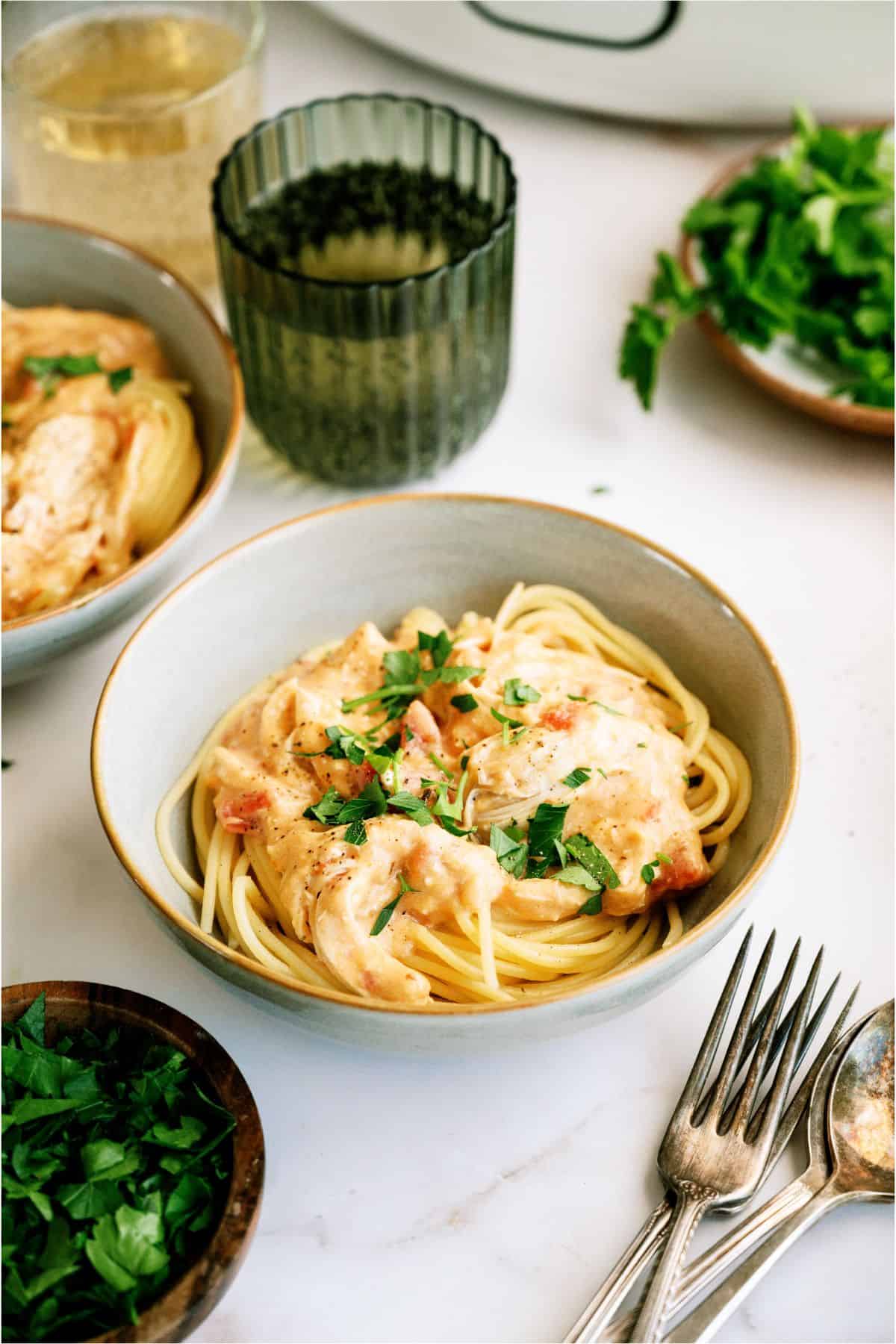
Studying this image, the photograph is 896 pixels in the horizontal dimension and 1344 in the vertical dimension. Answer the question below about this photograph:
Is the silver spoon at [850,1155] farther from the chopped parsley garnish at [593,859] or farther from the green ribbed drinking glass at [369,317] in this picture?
the green ribbed drinking glass at [369,317]

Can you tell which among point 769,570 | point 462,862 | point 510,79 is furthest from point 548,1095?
point 510,79

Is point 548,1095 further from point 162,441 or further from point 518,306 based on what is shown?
point 518,306

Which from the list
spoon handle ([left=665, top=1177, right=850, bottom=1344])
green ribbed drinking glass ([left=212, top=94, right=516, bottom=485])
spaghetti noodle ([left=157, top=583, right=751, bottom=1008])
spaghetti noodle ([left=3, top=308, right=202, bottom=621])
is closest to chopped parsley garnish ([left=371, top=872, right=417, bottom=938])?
spaghetti noodle ([left=157, top=583, right=751, bottom=1008])

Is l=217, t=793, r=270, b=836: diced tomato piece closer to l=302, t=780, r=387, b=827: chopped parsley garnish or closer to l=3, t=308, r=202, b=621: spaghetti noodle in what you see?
l=302, t=780, r=387, b=827: chopped parsley garnish

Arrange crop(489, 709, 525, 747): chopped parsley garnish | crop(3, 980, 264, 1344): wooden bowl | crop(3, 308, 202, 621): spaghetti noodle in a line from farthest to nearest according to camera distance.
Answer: crop(3, 308, 202, 621): spaghetti noodle
crop(489, 709, 525, 747): chopped parsley garnish
crop(3, 980, 264, 1344): wooden bowl

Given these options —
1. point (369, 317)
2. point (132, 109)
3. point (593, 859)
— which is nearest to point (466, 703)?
point (593, 859)

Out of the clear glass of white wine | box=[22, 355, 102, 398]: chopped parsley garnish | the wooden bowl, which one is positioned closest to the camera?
the wooden bowl

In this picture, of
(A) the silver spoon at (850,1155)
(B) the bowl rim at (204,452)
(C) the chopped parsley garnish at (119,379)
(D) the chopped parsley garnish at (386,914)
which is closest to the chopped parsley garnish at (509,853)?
(D) the chopped parsley garnish at (386,914)
